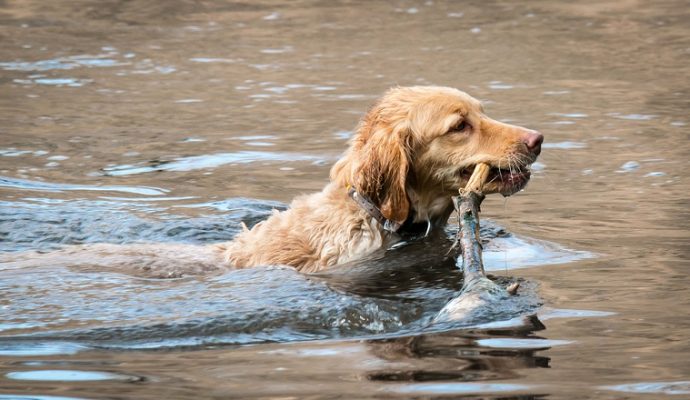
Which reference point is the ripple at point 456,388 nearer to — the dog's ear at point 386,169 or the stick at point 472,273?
the stick at point 472,273

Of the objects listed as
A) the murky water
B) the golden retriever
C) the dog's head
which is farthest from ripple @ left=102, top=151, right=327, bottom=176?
the dog's head

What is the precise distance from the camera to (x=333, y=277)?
7652mm

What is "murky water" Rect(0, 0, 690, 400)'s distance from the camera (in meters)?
5.72

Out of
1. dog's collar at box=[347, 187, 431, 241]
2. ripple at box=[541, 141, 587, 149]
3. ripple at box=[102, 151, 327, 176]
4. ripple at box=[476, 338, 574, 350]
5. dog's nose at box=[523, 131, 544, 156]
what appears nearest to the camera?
ripple at box=[476, 338, 574, 350]

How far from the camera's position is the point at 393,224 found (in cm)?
793

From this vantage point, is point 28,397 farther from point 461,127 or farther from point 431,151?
point 461,127

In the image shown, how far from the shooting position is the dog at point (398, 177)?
25.2 ft

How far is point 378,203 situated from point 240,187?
3521 mm

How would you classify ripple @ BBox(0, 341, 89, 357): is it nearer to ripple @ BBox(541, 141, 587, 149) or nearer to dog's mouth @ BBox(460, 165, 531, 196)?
dog's mouth @ BBox(460, 165, 531, 196)

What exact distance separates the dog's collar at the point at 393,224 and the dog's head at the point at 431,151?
44 mm

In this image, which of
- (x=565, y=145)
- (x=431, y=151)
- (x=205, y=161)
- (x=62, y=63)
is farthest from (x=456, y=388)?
(x=62, y=63)

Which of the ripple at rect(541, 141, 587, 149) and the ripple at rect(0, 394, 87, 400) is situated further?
the ripple at rect(541, 141, 587, 149)

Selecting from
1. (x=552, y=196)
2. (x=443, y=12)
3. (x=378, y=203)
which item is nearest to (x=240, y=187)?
(x=552, y=196)

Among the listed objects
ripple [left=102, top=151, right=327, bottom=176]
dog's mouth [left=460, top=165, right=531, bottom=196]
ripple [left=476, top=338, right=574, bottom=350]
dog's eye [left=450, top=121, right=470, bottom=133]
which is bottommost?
ripple [left=102, top=151, right=327, bottom=176]
